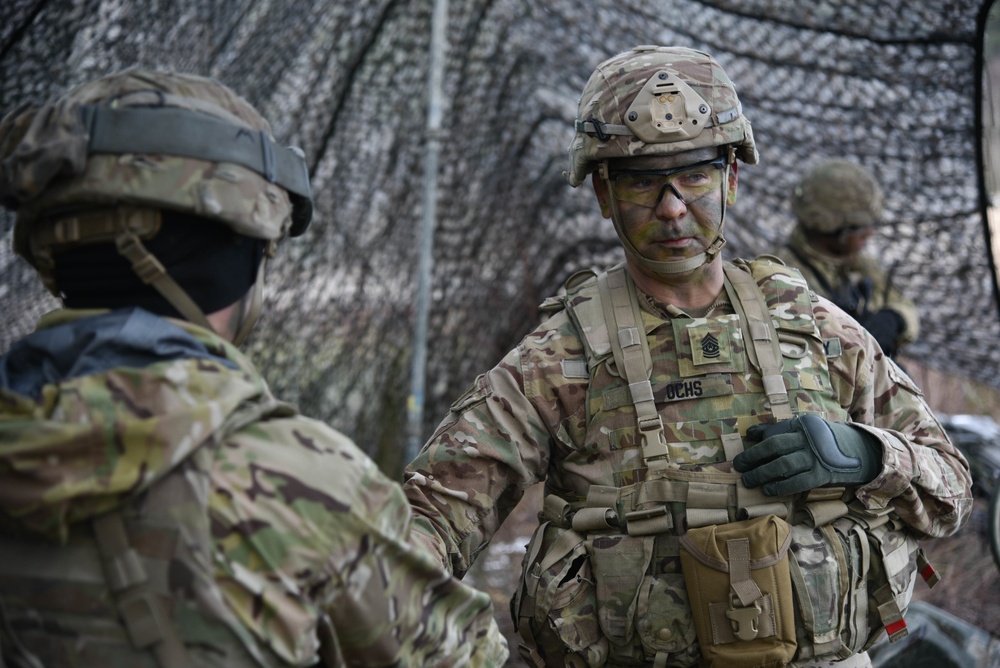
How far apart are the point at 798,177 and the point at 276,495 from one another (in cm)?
510

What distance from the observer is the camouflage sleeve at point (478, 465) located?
2400 millimetres

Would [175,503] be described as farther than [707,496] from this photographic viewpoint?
No

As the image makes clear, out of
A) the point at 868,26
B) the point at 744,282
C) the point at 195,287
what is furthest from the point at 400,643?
the point at 868,26

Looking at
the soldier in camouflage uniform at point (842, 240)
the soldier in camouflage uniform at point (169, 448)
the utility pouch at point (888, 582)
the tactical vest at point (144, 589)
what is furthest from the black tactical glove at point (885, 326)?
the tactical vest at point (144, 589)

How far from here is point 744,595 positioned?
2.31 m

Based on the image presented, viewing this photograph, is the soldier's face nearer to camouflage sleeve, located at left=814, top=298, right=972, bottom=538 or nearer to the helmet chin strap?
the helmet chin strap

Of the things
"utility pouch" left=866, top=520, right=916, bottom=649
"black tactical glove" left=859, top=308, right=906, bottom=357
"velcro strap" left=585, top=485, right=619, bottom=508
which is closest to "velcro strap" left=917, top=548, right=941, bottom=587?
"utility pouch" left=866, top=520, right=916, bottom=649

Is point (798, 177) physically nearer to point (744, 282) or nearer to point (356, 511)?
point (744, 282)

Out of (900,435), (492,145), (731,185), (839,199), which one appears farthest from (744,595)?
(492,145)

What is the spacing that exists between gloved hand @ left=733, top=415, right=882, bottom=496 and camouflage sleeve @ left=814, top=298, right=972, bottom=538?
6 cm

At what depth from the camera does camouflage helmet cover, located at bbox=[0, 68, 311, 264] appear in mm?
1583

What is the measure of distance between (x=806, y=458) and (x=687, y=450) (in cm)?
27

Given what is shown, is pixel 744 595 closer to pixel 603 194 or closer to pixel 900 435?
pixel 900 435

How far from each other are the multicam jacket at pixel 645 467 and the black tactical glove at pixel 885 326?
259 cm
